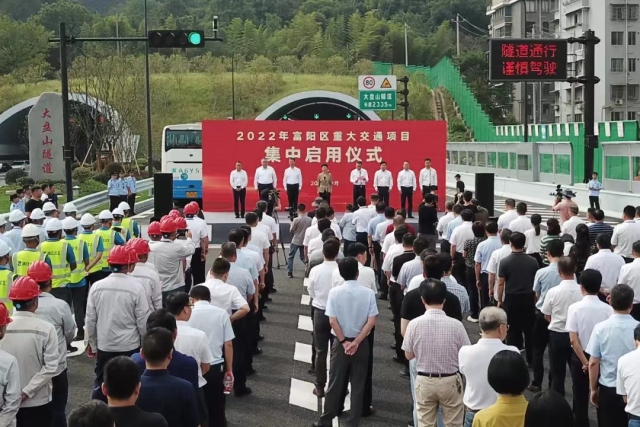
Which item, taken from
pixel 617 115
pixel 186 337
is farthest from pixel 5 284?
pixel 617 115

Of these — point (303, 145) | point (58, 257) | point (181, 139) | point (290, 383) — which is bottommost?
point (290, 383)

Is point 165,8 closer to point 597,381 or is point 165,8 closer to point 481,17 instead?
point 481,17

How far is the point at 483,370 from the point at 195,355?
2.24 meters

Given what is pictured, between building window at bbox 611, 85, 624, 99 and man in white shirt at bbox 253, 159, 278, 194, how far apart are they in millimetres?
54774

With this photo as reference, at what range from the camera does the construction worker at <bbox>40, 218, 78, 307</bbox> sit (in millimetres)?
11109

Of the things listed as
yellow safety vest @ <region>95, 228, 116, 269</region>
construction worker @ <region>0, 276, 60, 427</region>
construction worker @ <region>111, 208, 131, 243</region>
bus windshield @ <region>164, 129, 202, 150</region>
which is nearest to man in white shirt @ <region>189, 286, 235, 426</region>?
construction worker @ <region>0, 276, 60, 427</region>

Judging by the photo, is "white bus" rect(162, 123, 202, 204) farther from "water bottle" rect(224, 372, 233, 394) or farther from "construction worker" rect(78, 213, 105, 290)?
"water bottle" rect(224, 372, 233, 394)

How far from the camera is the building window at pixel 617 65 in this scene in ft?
237

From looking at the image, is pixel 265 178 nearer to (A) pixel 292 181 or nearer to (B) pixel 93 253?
(A) pixel 292 181

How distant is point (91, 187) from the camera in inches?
1551

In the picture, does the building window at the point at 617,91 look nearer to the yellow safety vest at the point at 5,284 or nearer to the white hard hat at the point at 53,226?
the white hard hat at the point at 53,226

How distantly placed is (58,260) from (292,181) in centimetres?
1462

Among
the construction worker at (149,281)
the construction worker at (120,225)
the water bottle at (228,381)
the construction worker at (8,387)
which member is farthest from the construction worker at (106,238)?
the construction worker at (8,387)

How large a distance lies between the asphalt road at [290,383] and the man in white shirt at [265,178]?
1093 centimetres
